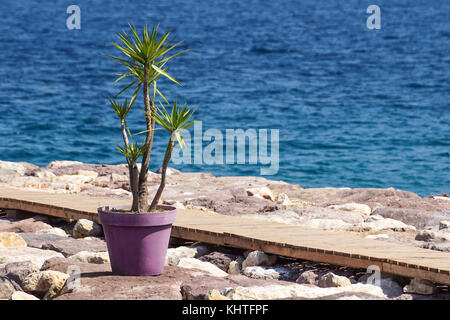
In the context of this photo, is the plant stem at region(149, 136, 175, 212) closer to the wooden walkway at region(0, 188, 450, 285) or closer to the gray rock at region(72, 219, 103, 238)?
the wooden walkway at region(0, 188, 450, 285)

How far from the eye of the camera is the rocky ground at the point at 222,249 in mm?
5105

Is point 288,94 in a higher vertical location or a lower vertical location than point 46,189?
higher

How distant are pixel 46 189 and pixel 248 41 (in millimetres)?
29728

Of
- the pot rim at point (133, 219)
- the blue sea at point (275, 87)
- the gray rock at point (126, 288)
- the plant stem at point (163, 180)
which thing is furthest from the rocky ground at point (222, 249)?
the blue sea at point (275, 87)

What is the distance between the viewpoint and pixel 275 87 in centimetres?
2819

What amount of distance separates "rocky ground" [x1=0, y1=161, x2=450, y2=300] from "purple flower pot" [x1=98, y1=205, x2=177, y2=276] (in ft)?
0.27

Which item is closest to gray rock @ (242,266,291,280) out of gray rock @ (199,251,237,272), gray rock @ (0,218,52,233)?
gray rock @ (199,251,237,272)

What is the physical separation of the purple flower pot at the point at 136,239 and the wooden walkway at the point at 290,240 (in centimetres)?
112

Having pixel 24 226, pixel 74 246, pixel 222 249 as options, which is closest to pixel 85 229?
pixel 74 246

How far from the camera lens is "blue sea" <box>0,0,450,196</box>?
769 inches

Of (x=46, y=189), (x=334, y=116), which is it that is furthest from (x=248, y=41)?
(x=46, y=189)

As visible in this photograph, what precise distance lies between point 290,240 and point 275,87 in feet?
72.7
